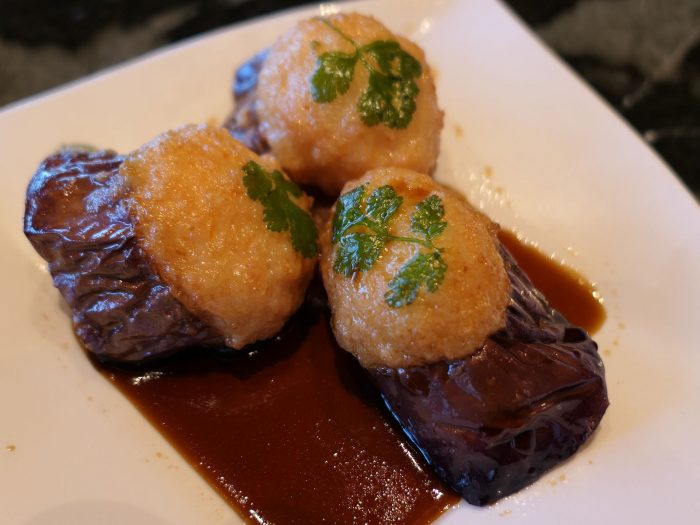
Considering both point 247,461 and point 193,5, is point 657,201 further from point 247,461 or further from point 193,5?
point 193,5

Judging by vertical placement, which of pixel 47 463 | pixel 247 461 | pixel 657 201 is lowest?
pixel 47 463

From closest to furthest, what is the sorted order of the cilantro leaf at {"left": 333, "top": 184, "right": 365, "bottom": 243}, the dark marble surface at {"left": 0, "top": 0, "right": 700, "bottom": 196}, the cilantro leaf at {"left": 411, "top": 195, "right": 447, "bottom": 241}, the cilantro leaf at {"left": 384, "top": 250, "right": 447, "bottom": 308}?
1. the cilantro leaf at {"left": 384, "top": 250, "right": 447, "bottom": 308}
2. the cilantro leaf at {"left": 411, "top": 195, "right": 447, "bottom": 241}
3. the cilantro leaf at {"left": 333, "top": 184, "right": 365, "bottom": 243}
4. the dark marble surface at {"left": 0, "top": 0, "right": 700, "bottom": 196}

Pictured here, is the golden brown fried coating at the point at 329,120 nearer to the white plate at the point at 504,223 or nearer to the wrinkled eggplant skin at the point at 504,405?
the white plate at the point at 504,223

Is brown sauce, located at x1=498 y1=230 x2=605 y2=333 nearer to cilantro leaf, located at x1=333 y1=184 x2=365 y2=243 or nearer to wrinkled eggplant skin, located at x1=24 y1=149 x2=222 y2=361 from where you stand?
cilantro leaf, located at x1=333 y1=184 x2=365 y2=243

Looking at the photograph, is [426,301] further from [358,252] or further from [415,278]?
[358,252]

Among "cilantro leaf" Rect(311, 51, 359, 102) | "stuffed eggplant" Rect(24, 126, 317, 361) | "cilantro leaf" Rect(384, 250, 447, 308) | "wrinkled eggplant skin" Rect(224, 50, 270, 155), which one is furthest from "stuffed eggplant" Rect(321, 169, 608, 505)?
"wrinkled eggplant skin" Rect(224, 50, 270, 155)

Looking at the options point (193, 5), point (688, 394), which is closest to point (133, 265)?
point (688, 394)
